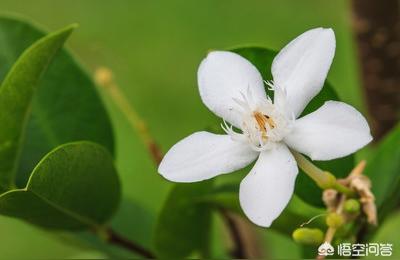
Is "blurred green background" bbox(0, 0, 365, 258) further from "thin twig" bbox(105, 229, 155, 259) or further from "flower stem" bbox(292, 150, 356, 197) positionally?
"flower stem" bbox(292, 150, 356, 197)

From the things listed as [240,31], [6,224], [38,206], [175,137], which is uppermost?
[38,206]

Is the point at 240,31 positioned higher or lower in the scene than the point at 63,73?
lower

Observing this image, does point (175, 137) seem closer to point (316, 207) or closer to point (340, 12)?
point (340, 12)

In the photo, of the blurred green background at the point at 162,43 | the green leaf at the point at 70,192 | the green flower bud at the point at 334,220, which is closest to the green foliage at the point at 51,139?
the green leaf at the point at 70,192

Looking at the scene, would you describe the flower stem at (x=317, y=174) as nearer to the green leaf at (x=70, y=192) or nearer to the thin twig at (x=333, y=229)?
the thin twig at (x=333, y=229)

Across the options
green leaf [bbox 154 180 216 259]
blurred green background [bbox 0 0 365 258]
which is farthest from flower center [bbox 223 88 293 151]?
blurred green background [bbox 0 0 365 258]

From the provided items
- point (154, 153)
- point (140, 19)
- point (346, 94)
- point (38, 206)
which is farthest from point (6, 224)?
point (38, 206)
